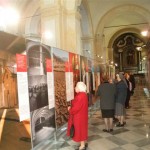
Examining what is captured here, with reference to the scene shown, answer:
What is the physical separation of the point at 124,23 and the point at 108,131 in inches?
889

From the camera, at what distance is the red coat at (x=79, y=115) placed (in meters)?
5.46

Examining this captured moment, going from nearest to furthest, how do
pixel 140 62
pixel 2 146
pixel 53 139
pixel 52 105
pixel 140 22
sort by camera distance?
pixel 2 146
pixel 52 105
pixel 53 139
pixel 140 22
pixel 140 62

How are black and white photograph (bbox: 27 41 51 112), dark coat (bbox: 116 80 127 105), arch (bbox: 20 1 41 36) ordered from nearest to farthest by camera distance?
black and white photograph (bbox: 27 41 51 112) → dark coat (bbox: 116 80 127 105) → arch (bbox: 20 1 41 36)

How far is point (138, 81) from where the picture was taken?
114 feet

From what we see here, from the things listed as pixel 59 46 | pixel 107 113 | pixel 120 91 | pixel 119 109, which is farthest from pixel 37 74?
pixel 59 46

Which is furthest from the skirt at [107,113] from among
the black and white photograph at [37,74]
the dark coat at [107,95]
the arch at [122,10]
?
the arch at [122,10]

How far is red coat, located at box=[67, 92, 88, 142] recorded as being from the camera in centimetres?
546

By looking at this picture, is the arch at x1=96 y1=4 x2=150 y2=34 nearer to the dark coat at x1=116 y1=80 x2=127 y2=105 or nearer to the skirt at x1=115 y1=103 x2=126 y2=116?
the dark coat at x1=116 y1=80 x2=127 y2=105

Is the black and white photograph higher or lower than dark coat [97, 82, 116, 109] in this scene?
higher

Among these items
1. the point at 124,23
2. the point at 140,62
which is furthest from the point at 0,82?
the point at 140,62

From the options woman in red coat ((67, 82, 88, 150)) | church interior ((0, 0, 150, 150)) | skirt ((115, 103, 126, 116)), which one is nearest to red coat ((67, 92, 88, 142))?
woman in red coat ((67, 82, 88, 150))

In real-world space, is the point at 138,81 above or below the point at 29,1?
below

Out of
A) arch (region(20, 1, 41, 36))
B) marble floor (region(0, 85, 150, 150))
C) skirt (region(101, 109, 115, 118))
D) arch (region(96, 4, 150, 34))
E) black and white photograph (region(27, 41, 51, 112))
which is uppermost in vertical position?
arch (region(96, 4, 150, 34))

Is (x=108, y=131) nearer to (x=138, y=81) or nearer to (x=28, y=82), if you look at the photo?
(x=28, y=82)
